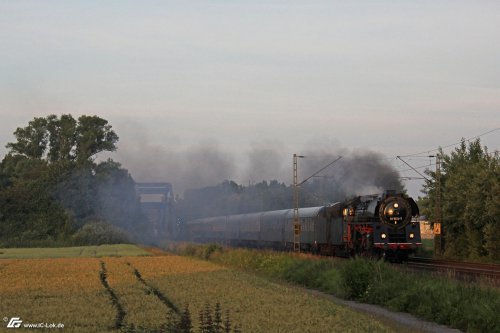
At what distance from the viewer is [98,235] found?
98.4 metres

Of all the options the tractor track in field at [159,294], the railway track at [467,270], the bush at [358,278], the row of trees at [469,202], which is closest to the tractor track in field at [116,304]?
the tractor track in field at [159,294]

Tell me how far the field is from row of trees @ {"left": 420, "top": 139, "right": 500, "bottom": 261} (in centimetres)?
1863

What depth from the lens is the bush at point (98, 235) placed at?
96750 millimetres

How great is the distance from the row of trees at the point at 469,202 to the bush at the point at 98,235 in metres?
47.0

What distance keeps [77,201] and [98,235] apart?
23.0 ft

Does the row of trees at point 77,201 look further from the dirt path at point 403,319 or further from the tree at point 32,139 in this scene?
the dirt path at point 403,319

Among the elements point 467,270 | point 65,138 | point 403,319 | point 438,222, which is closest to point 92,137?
point 65,138

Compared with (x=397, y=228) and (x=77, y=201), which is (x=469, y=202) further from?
(x=77, y=201)

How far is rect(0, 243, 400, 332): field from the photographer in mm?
20438

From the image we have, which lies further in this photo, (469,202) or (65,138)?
(65,138)
